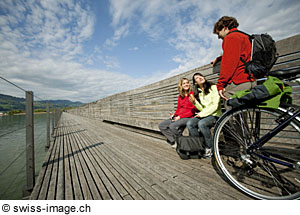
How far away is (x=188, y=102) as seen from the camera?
2270 mm

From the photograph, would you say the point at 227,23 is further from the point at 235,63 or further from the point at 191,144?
the point at 191,144

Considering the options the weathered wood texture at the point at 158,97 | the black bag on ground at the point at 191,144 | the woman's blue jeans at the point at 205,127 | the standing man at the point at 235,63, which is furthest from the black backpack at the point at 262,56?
the black bag on ground at the point at 191,144

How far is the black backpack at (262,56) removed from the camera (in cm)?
112

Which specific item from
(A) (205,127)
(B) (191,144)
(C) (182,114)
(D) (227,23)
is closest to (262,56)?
(D) (227,23)

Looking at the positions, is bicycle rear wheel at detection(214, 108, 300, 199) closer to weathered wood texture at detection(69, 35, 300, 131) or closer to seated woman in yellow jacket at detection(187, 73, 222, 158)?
seated woman in yellow jacket at detection(187, 73, 222, 158)

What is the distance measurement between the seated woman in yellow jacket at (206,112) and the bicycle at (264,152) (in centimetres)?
30

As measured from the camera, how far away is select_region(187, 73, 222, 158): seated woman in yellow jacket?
1808 millimetres

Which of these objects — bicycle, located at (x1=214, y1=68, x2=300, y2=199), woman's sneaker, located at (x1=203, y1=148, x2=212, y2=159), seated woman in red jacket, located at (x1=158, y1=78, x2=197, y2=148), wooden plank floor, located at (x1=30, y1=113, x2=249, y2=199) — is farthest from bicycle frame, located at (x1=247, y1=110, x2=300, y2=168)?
seated woman in red jacket, located at (x1=158, y1=78, x2=197, y2=148)

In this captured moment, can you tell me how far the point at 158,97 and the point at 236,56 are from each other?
2.30m

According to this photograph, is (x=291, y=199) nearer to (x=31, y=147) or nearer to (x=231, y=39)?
(x=231, y=39)

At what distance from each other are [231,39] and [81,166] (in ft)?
8.67

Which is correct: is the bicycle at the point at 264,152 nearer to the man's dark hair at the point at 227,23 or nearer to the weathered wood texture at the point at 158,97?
the weathered wood texture at the point at 158,97

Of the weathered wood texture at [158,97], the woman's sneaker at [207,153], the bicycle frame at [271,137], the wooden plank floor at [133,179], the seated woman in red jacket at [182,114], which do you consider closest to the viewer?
the bicycle frame at [271,137]

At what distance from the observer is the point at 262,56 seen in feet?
3.74
